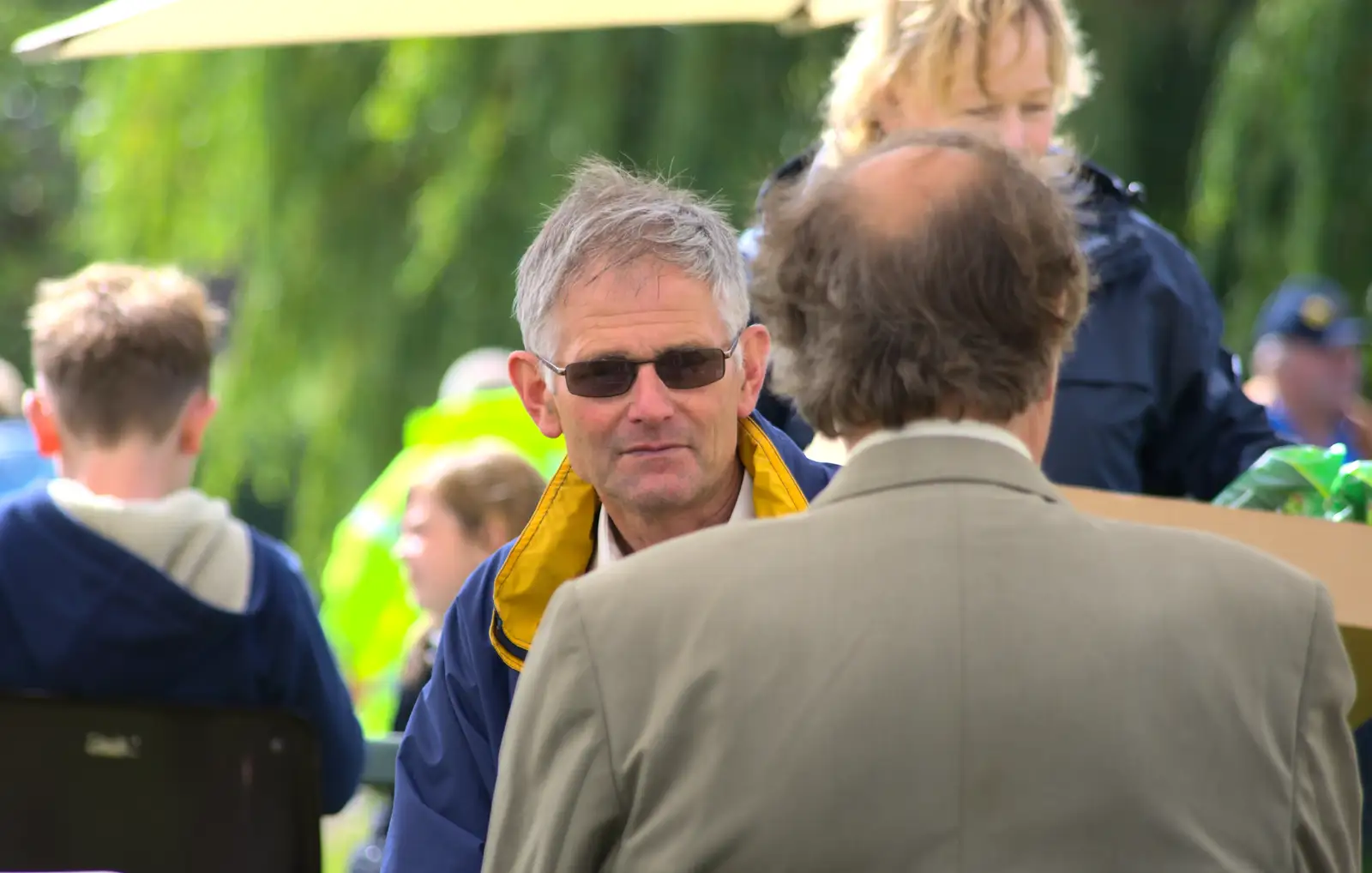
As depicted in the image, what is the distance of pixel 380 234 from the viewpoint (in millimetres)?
8148

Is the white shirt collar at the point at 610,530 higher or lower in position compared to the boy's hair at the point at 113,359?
lower

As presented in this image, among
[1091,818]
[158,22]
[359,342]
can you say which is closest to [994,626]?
[1091,818]

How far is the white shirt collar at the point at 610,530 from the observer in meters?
2.44

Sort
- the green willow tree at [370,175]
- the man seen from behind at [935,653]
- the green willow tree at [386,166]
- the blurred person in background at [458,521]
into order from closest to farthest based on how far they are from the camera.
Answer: the man seen from behind at [935,653] < the blurred person in background at [458,521] < the green willow tree at [386,166] < the green willow tree at [370,175]

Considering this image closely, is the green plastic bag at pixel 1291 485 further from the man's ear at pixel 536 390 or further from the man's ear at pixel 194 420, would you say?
the man's ear at pixel 194 420

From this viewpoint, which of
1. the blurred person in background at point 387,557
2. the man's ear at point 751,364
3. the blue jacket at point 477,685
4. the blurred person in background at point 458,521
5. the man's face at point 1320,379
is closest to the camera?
the blue jacket at point 477,685

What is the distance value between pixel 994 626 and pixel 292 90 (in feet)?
22.7

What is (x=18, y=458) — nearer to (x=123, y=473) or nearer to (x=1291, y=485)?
(x=123, y=473)

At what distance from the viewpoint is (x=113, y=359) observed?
3.54 metres

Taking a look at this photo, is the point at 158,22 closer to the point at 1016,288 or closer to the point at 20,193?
the point at 1016,288

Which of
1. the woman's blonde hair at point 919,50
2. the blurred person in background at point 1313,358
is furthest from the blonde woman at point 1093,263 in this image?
the blurred person in background at point 1313,358

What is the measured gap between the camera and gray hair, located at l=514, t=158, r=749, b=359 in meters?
2.39

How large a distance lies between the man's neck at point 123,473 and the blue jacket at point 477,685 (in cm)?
133

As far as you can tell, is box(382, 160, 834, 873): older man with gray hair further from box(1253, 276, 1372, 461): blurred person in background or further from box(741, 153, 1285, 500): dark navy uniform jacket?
box(1253, 276, 1372, 461): blurred person in background
